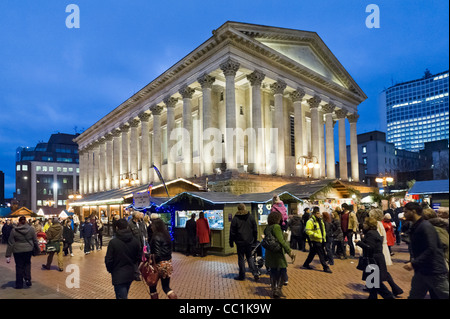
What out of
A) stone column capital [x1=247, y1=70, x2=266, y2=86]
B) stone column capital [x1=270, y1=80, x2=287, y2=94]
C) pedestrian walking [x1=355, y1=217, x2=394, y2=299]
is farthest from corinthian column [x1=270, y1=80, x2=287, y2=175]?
pedestrian walking [x1=355, y1=217, x2=394, y2=299]

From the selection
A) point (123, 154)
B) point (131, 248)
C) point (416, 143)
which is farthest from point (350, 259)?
point (416, 143)

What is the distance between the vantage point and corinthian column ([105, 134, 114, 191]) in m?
54.6

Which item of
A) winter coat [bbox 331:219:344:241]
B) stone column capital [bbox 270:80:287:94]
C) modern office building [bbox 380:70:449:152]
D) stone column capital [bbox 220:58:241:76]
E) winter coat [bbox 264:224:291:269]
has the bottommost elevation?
winter coat [bbox 331:219:344:241]

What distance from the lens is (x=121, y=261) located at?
21.3 ft

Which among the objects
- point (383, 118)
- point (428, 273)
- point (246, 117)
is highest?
point (383, 118)

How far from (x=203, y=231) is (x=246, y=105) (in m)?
23.7

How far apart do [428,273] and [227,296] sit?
4885mm

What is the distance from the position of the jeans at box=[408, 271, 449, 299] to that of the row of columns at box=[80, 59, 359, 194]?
23.7m

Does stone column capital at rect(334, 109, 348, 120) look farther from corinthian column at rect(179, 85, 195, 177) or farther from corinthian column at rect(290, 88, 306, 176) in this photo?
corinthian column at rect(179, 85, 195, 177)

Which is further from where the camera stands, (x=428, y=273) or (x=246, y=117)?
(x=246, y=117)

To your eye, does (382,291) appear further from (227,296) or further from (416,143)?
(416,143)

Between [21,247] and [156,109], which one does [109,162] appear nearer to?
[156,109]
